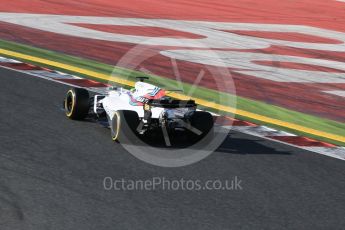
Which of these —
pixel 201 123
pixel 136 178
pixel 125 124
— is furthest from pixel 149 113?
pixel 136 178

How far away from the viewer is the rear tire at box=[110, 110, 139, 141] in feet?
31.3

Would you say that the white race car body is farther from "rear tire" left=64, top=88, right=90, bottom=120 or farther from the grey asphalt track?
the grey asphalt track

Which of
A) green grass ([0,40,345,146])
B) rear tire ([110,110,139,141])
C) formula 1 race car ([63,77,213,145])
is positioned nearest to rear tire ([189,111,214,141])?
formula 1 race car ([63,77,213,145])

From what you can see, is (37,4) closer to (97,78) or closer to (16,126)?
(97,78)

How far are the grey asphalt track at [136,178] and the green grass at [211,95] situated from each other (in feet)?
6.06

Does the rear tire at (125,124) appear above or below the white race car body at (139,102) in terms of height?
below

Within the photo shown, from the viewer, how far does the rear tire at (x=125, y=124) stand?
955cm

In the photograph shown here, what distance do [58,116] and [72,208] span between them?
12.1ft

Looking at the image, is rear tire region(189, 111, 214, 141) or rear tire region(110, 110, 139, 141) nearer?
rear tire region(110, 110, 139, 141)

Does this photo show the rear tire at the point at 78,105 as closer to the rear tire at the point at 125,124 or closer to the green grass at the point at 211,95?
the rear tire at the point at 125,124

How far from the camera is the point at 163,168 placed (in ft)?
29.5

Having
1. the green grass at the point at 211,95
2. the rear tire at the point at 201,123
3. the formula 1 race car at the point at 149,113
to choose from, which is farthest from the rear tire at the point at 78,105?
the green grass at the point at 211,95

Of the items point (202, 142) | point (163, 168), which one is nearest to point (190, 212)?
point (163, 168)

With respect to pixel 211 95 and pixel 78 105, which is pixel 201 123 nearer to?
pixel 78 105
